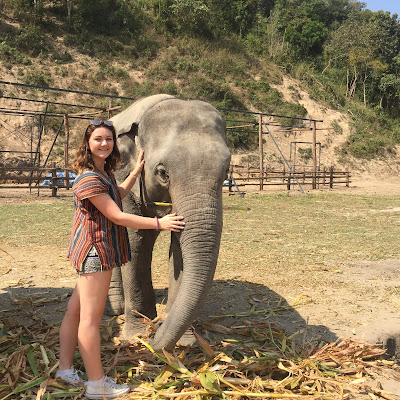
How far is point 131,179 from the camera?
3217 mm

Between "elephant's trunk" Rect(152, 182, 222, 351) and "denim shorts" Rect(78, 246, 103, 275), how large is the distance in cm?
52

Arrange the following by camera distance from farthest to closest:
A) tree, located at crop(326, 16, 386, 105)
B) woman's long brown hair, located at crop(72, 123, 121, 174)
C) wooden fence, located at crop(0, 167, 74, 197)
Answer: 1. tree, located at crop(326, 16, 386, 105)
2. wooden fence, located at crop(0, 167, 74, 197)
3. woman's long brown hair, located at crop(72, 123, 121, 174)

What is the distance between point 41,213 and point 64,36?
32537 mm

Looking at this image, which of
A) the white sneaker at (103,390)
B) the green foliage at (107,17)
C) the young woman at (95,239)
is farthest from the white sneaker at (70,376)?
the green foliage at (107,17)

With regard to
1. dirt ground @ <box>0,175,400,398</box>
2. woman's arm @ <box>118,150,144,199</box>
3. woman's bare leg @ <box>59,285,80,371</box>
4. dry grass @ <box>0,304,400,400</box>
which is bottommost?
dirt ground @ <box>0,175,400,398</box>

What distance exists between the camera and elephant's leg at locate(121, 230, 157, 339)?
3.86 m

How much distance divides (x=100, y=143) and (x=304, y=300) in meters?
2.99

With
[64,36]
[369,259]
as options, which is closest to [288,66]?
[64,36]

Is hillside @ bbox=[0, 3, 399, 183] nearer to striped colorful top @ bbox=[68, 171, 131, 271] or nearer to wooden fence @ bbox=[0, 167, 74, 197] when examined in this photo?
wooden fence @ bbox=[0, 167, 74, 197]

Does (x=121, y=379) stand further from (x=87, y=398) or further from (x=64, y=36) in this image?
(x=64, y=36)

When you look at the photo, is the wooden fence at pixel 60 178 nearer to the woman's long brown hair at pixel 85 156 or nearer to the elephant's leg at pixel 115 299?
the elephant's leg at pixel 115 299

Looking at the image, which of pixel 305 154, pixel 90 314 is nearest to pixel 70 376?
pixel 90 314

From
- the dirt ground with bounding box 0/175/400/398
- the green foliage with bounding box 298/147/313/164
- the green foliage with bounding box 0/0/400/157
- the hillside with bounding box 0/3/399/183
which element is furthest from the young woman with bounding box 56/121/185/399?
the green foliage with bounding box 298/147/313/164

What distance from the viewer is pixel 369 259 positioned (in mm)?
6672
